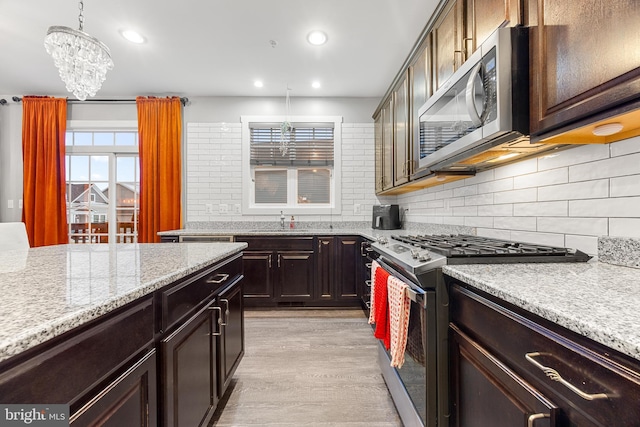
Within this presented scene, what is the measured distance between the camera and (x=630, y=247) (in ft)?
3.36

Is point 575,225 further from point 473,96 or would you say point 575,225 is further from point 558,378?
point 558,378

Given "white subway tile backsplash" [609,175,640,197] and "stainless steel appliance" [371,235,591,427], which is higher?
"white subway tile backsplash" [609,175,640,197]

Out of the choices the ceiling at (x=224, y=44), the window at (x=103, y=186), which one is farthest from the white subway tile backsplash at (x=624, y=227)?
the window at (x=103, y=186)

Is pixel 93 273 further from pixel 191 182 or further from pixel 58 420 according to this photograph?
pixel 191 182

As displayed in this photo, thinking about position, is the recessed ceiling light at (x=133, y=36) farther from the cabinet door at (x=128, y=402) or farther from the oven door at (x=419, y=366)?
the oven door at (x=419, y=366)

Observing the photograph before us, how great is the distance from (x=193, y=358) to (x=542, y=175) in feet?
6.01

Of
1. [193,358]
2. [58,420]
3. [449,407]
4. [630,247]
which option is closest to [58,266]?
[193,358]

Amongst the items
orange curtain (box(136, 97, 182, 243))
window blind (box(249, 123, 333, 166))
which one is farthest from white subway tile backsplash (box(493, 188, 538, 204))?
orange curtain (box(136, 97, 182, 243))

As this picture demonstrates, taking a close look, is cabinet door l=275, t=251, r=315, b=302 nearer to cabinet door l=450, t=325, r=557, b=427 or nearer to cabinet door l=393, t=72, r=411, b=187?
cabinet door l=393, t=72, r=411, b=187

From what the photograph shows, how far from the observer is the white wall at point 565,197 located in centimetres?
106

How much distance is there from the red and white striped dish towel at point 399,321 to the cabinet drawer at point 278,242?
6.14 ft

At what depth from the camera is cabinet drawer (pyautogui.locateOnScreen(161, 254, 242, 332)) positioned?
0.97 metres

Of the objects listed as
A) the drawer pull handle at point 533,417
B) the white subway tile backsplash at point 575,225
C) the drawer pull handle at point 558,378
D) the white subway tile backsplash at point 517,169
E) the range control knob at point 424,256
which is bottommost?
the drawer pull handle at point 533,417

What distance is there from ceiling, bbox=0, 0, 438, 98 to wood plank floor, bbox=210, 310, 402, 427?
2.65m
